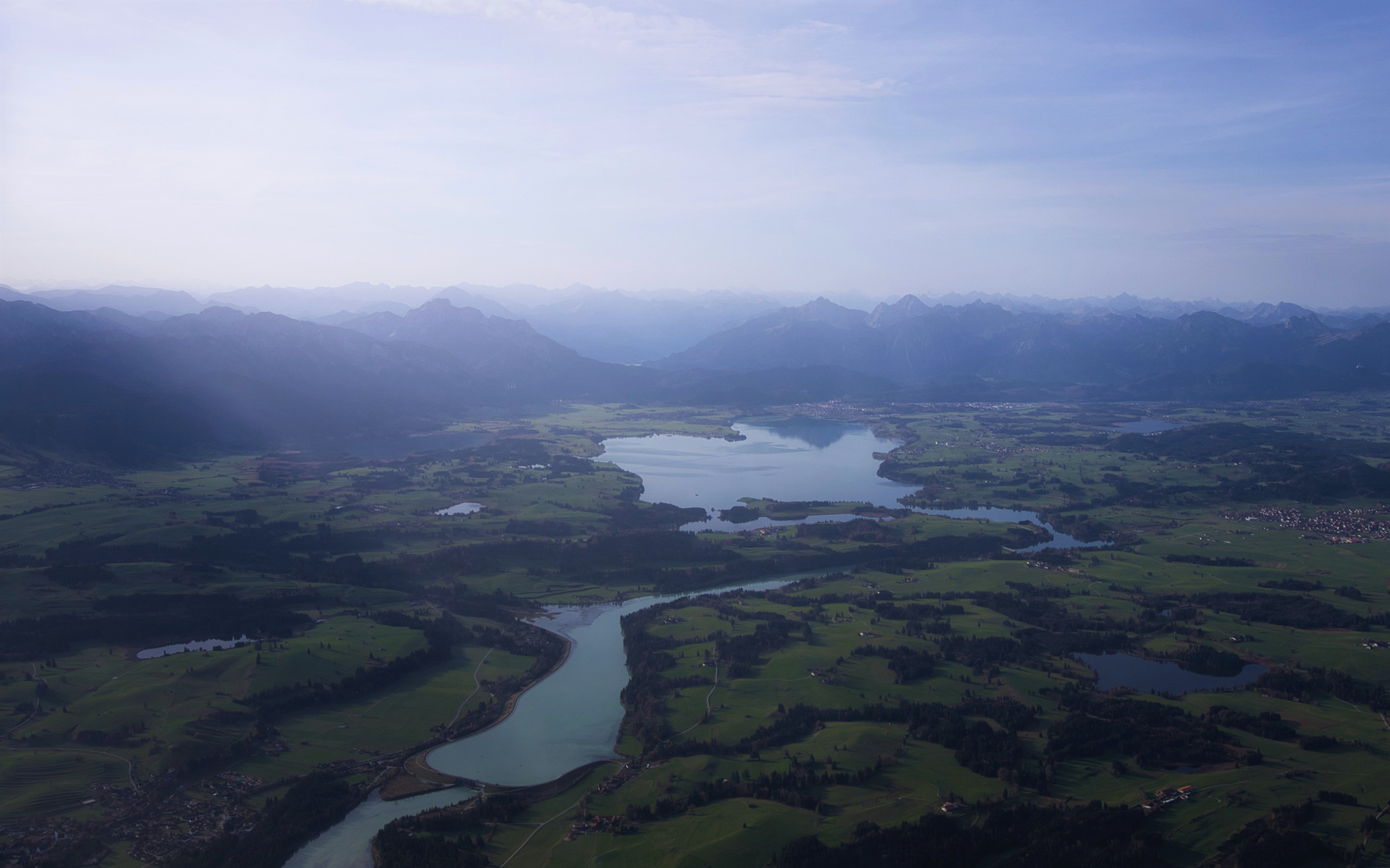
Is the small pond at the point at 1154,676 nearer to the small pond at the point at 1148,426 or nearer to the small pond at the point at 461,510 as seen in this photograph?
the small pond at the point at 461,510

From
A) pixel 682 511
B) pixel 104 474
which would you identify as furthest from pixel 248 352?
pixel 682 511

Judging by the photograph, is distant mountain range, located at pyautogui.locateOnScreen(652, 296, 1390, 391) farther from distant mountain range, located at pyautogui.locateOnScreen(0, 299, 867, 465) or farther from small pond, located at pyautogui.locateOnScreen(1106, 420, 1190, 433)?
small pond, located at pyautogui.locateOnScreen(1106, 420, 1190, 433)

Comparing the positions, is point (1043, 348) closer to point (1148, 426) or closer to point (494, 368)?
point (1148, 426)

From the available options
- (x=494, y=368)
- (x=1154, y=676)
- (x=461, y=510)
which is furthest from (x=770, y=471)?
(x=494, y=368)

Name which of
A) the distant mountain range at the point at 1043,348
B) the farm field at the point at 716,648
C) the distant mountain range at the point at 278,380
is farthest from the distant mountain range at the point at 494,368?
the farm field at the point at 716,648

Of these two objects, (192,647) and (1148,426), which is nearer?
(192,647)

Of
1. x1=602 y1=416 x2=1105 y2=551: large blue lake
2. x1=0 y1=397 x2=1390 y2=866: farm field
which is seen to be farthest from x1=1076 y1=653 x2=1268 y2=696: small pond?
x1=602 y1=416 x2=1105 y2=551: large blue lake
